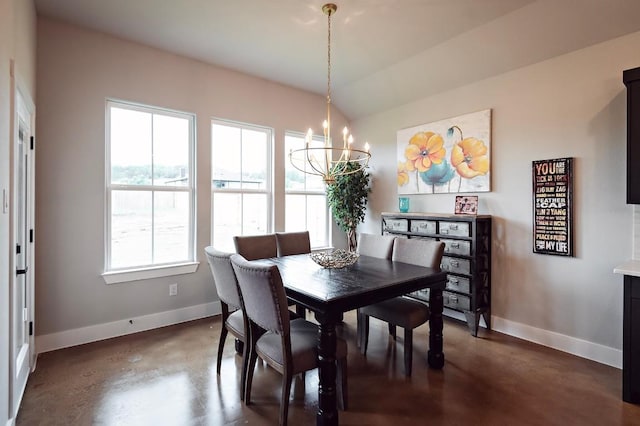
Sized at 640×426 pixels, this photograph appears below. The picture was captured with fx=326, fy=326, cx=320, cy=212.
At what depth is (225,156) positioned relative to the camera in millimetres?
4156

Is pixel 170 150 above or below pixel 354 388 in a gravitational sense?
above

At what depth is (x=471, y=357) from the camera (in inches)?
113

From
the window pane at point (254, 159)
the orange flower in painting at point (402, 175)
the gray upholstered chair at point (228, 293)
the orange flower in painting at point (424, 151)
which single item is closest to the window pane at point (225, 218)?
the window pane at point (254, 159)

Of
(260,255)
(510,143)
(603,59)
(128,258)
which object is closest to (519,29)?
(603,59)

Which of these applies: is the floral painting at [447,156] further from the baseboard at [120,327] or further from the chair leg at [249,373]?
the baseboard at [120,327]

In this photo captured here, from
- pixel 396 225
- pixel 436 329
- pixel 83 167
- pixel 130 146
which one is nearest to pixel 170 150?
pixel 130 146

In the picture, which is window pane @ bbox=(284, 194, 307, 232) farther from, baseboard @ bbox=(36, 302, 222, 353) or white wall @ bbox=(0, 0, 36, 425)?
white wall @ bbox=(0, 0, 36, 425)

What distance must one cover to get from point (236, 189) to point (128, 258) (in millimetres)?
1458

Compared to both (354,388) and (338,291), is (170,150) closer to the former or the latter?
(338,291)

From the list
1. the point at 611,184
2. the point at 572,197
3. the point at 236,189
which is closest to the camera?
the point at 611,184

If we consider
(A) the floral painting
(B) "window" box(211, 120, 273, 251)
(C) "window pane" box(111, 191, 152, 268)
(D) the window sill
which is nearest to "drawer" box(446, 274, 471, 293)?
(A) the floral painting

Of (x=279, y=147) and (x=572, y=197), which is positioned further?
(x=279, y=147)

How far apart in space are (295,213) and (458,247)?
2323 mm

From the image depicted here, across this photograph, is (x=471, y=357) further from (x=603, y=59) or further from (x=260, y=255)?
(x=603, y=59)
